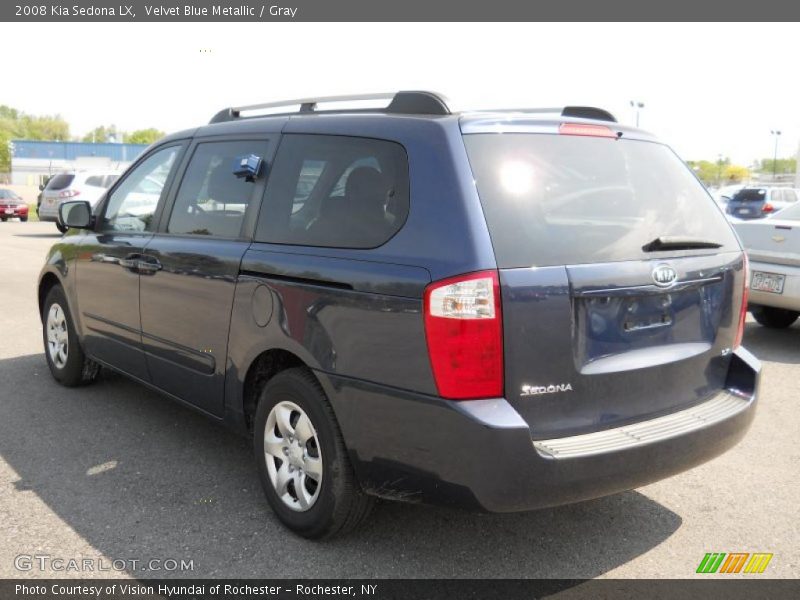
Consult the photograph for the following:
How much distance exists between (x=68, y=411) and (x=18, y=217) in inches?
1146

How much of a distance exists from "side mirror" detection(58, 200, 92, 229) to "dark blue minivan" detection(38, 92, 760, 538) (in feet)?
5.22

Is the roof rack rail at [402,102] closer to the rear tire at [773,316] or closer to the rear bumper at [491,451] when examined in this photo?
the rear bumper at [491,451]

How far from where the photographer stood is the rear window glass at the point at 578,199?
288cm

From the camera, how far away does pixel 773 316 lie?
27.6 feet

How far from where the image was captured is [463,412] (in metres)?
2.72

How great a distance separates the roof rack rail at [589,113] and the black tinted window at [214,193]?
60.3 inches

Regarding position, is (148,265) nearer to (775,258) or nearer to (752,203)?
(775,258)

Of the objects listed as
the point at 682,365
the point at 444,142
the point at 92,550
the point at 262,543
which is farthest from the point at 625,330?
the point at 92,550

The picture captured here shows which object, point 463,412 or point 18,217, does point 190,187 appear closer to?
point 463,412

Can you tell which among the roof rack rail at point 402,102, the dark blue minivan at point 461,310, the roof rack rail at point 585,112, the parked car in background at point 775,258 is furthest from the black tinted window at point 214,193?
the parked car in background at point 775,258

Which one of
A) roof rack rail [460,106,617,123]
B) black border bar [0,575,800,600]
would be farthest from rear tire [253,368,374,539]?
roof rack rail [460,106,617,123]

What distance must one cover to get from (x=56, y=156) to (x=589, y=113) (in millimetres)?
91704

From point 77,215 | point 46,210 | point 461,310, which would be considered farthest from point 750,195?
point 461,310

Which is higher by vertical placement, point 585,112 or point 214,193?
point 585,112
